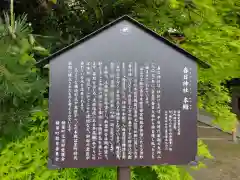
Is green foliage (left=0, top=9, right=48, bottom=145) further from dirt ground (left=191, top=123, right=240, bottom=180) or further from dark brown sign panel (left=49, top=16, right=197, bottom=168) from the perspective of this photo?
dirt ground (left=191, top=123, right=240, bottom=180)

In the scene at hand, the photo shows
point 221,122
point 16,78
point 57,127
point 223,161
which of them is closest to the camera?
point 16,78

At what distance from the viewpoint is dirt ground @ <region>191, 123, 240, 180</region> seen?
6.55 meters

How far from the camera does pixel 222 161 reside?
25.0 ft

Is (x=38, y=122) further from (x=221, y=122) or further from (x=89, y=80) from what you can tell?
(x=221, y=122)

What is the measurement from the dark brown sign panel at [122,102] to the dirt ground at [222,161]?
171 inches

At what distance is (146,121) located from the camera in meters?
2.32

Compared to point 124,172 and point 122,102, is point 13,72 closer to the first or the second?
point 122,102

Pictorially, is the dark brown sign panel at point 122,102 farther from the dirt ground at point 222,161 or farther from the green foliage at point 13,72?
the dirt ground at point 222,161

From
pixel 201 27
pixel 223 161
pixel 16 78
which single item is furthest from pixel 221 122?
pixel 223 161

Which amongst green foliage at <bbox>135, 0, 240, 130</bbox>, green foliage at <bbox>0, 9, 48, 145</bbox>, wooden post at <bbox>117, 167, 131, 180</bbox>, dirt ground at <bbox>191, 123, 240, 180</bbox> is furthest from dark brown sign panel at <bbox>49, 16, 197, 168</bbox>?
dirt ground at <bbox>191, 123, 240, 180</bbox>

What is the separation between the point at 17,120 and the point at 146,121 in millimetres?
866

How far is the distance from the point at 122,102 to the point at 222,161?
594cm

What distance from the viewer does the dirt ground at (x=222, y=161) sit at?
6.55 m

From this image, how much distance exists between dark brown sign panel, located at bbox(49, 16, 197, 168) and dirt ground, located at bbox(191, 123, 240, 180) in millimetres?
4350
